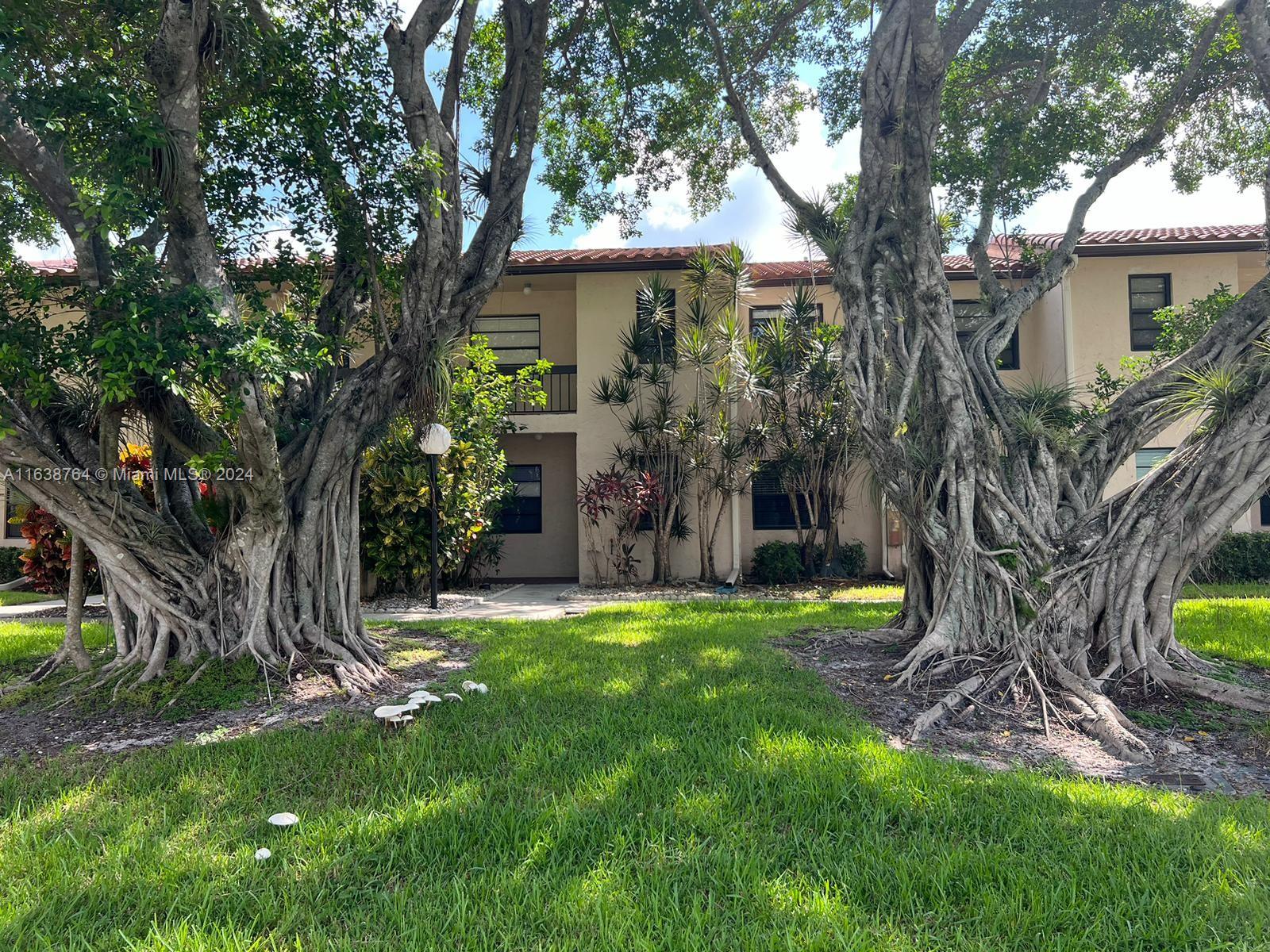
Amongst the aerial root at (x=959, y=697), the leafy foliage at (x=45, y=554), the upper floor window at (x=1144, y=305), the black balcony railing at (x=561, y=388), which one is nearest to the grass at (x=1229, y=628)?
the aerial root at (x=959, y=697)

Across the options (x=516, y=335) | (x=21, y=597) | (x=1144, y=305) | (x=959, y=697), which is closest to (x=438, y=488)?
(x=516, y=335)

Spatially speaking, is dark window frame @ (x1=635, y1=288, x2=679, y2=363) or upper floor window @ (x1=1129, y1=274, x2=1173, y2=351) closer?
dark window frame @ (x1=635, y1=288, x2=679, y2=363)

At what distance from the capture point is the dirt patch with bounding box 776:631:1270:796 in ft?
11.7

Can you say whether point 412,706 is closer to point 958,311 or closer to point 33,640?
point 33,640

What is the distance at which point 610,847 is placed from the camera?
8.68 feet

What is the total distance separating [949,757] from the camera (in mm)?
3717

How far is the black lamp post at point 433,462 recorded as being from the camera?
8.44m

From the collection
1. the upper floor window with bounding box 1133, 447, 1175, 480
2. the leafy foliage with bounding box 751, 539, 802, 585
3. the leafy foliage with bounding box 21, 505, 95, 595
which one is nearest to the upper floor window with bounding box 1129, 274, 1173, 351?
the upper floor window with bounding box 1133, 447, 1175, 480

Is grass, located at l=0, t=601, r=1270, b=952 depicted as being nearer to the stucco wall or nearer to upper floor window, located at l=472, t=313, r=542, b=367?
upper floor window, located at l=472, t=313, r=542, b=367

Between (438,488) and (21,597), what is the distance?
24.1 ft

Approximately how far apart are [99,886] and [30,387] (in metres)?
3.25

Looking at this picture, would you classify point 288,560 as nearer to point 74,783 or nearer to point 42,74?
point 74,783

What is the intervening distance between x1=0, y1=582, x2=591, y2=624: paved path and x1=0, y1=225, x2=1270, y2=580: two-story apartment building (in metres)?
1.75

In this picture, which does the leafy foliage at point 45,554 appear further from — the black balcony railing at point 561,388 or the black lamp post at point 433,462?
the black balcony railing at point 561,388
